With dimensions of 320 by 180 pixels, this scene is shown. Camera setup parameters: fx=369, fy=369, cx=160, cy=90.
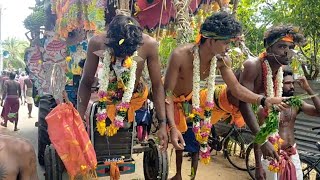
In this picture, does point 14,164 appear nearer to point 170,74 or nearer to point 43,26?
point 170,74

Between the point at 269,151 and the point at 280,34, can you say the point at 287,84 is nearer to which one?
the point at 280,34

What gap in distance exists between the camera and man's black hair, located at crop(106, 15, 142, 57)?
11.6ft

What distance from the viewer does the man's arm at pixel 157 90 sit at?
3466 millimetres

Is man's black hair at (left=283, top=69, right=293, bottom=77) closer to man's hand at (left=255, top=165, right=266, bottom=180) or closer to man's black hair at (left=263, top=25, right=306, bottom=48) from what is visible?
man's black hair at (left=263, top=25, right=306, bottom=48)

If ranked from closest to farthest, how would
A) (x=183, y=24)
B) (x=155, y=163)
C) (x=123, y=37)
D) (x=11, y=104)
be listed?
(x=123, y=37) < (x=183, y=24) < (x=155, y=163) < (x=11, y=104)

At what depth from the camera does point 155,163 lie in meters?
4.87

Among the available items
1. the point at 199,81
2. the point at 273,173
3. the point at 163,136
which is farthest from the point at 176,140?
the point at 273,173

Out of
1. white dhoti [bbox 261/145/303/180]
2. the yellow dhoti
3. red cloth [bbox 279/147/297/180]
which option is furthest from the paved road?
red cloth [bbox 279/147/297/180]

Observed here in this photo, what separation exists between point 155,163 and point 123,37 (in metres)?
2.01

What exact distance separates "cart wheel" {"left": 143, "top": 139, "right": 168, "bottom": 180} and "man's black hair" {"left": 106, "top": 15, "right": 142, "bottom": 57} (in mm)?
1553

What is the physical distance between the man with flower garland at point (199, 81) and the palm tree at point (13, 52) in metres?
41.5

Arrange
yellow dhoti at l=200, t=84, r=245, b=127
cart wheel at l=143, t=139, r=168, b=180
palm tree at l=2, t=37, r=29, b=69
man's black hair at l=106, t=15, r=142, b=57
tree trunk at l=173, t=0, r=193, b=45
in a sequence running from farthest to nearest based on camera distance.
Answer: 1. palm tree at l=2, t=37, r=29, b=69
2. cart wheel at l=143, t=139, r=168, b=180
3. tree trunk at l=173, t=0, r=193, b=45
4. yellow dhoti at l=200, t=84, r=245, b=127
5. man's black hair at l=106, t=15, r=142, b=57

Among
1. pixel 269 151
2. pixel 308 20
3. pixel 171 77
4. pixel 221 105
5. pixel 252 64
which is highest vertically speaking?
pixel 308 20

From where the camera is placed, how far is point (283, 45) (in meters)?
3.79
